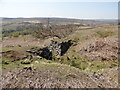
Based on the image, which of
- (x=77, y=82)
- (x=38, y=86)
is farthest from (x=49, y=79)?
(x=77, y=82)

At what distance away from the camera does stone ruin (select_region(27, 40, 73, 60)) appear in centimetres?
1708

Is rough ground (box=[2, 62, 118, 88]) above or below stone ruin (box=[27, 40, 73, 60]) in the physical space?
below

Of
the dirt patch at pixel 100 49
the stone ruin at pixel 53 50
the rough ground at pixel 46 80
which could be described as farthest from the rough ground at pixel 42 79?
the dirt patch at pixel 100 49

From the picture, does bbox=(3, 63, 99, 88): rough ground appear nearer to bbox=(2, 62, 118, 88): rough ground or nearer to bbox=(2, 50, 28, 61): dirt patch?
bbox=(2, 62, 118, 88): rough ground

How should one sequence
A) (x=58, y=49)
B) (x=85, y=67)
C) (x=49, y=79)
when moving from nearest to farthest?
(x=49, y=79) → (x=85, y=67) → (x=58, y=49)

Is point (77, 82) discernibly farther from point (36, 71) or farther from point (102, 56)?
point (102, 56)

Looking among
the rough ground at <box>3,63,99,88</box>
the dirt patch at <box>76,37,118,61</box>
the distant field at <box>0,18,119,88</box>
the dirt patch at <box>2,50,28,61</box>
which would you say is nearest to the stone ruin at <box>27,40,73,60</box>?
the distant field at <box>0,18,119,88</box>

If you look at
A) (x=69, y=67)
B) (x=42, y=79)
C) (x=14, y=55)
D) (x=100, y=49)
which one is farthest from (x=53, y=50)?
(x=42, y=79)

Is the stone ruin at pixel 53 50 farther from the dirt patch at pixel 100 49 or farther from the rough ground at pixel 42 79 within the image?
the rough ground at pixel 42 79

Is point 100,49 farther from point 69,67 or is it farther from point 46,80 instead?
point 46,80

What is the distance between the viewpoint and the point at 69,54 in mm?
18016

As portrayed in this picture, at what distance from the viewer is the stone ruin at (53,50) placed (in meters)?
17.1

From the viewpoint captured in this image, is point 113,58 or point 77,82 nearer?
point 77,82

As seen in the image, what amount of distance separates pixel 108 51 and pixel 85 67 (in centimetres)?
403
